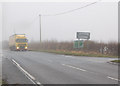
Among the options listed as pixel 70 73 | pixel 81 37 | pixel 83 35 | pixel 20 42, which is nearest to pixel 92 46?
pixel 83 35

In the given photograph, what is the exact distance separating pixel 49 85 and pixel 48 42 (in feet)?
161

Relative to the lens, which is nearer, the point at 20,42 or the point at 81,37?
the point at 81,37

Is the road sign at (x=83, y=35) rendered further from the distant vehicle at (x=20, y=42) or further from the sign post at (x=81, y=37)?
the distant vehicle at (x=20, y=42)

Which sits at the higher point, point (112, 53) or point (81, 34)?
point (81, 34)

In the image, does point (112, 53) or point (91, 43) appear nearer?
point (112, 53)

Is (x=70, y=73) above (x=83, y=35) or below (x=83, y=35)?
below

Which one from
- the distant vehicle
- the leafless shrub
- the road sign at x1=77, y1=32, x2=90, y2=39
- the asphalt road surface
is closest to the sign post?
the road sign at x1=77, y1=32, x2=90, y2=39

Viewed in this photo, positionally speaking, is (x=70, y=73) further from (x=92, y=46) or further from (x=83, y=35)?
(x=92, y=46)

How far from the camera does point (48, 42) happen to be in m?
57.9

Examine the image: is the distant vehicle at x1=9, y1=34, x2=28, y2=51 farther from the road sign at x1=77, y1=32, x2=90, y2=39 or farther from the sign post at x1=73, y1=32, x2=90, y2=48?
the road sign at x1=77, y1=32, x2=90, y2=39

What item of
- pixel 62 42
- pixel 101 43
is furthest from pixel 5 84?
pixel 62 42

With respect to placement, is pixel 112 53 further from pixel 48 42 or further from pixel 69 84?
pixel 69 84

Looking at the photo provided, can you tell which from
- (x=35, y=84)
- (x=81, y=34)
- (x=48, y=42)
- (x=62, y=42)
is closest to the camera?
(x=35, y=84)

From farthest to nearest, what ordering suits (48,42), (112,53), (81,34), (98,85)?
(48,42)
(81,34)
(112,53)
(98,85)
